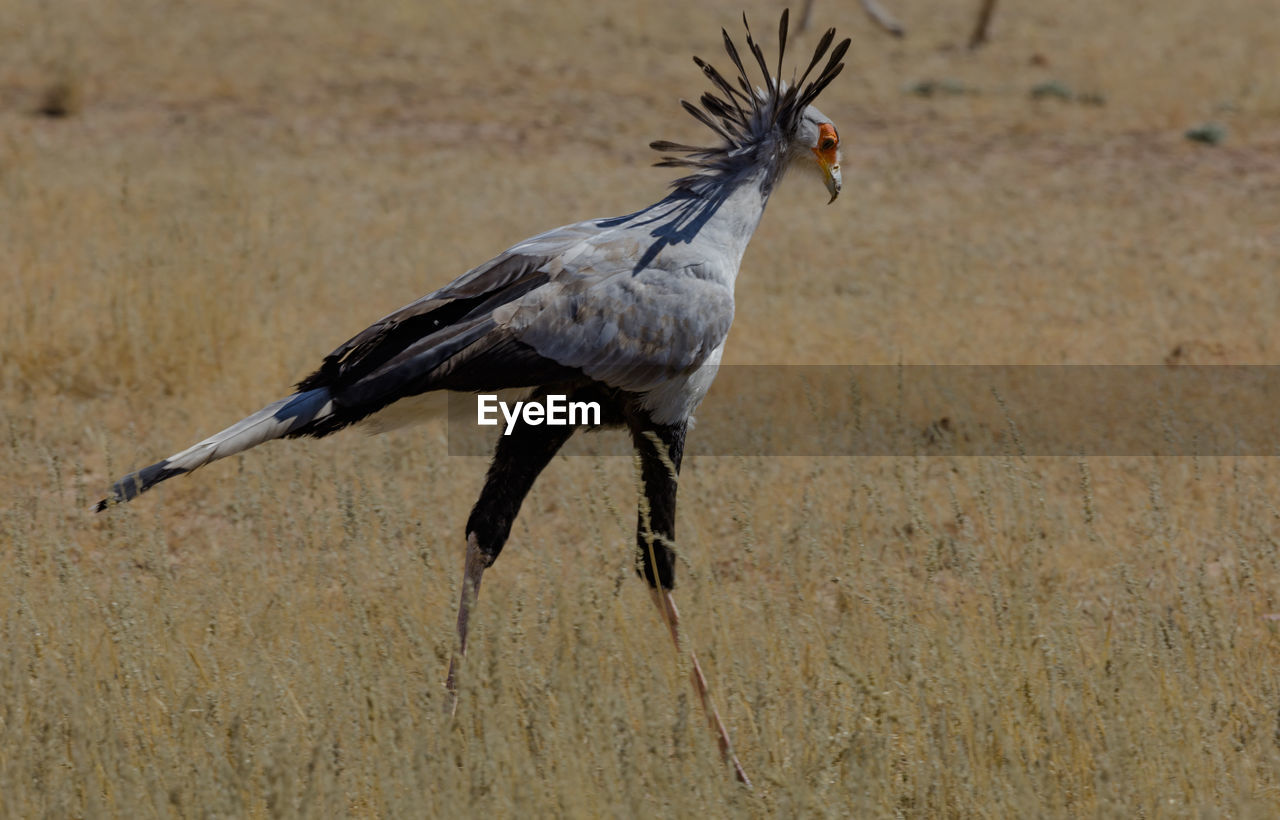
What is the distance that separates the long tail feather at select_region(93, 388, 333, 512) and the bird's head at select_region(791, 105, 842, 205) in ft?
6.43

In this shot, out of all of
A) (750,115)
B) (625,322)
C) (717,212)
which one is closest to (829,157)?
(750,115)

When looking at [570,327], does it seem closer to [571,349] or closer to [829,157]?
[571,349]

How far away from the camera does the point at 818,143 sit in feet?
15.8

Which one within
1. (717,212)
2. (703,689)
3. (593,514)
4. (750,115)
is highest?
(750,115)

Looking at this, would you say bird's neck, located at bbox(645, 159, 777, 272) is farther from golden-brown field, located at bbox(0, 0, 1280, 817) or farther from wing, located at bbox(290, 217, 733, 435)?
golden-brown field, located at bbox(0, 0, 1280, 817)

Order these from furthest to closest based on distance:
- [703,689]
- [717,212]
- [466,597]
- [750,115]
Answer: [750,115] < [717,212] < [466,597] < [703,689]

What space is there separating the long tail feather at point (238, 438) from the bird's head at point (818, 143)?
1.96m

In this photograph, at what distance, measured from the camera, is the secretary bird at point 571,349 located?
4008mm

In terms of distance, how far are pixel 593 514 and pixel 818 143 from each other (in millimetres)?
1651

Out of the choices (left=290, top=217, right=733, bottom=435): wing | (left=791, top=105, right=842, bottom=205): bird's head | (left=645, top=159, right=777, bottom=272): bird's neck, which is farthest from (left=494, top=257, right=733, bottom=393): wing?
(left=791, top=105, right=842, bottom=205): bird's head

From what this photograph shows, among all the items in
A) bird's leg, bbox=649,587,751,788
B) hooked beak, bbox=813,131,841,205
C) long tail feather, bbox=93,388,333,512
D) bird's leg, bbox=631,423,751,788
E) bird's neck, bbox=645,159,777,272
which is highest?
hooked beak, bbox=813,131,841,205

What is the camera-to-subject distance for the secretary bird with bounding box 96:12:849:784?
401cm

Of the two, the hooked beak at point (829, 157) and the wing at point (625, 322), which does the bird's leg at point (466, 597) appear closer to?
the wing at point (625, 322)

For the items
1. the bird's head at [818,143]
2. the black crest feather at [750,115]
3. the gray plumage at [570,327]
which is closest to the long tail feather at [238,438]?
the gray plumage at [570,327]
